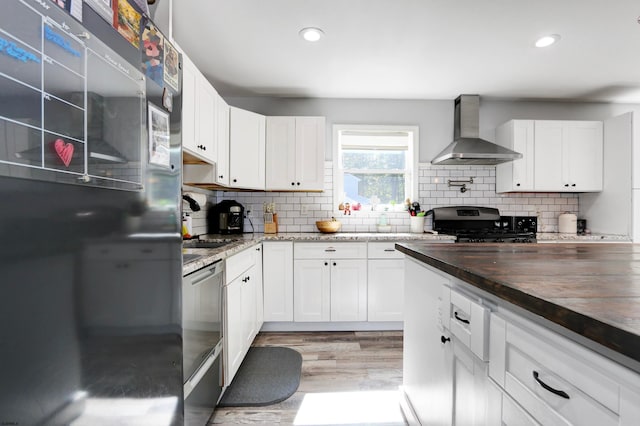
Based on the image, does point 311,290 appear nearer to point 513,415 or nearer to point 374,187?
point 374,187

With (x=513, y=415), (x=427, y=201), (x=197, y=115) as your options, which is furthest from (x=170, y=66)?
(x=427, y=201)

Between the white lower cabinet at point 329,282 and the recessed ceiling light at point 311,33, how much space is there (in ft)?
5.88

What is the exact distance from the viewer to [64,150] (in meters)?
0.58

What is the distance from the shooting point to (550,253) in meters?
1.36

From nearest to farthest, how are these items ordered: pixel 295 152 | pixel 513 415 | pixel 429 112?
1. pixel 513 415
2. pixel 295 152
3. pixel 429 112

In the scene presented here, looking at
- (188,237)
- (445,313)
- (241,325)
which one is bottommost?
(241,325)

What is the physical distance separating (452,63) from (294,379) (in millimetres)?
2946

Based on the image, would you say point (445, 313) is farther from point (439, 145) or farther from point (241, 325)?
point (439, 145)

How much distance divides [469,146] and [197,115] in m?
2.72

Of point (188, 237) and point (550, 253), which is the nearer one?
point (550, 253)

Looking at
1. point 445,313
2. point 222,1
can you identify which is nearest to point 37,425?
point 445,313

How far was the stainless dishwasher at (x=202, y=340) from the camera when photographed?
52.9 inches

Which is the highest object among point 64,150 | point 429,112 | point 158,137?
→ point 429,112

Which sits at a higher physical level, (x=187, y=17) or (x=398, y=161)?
(x=187, y=17)
